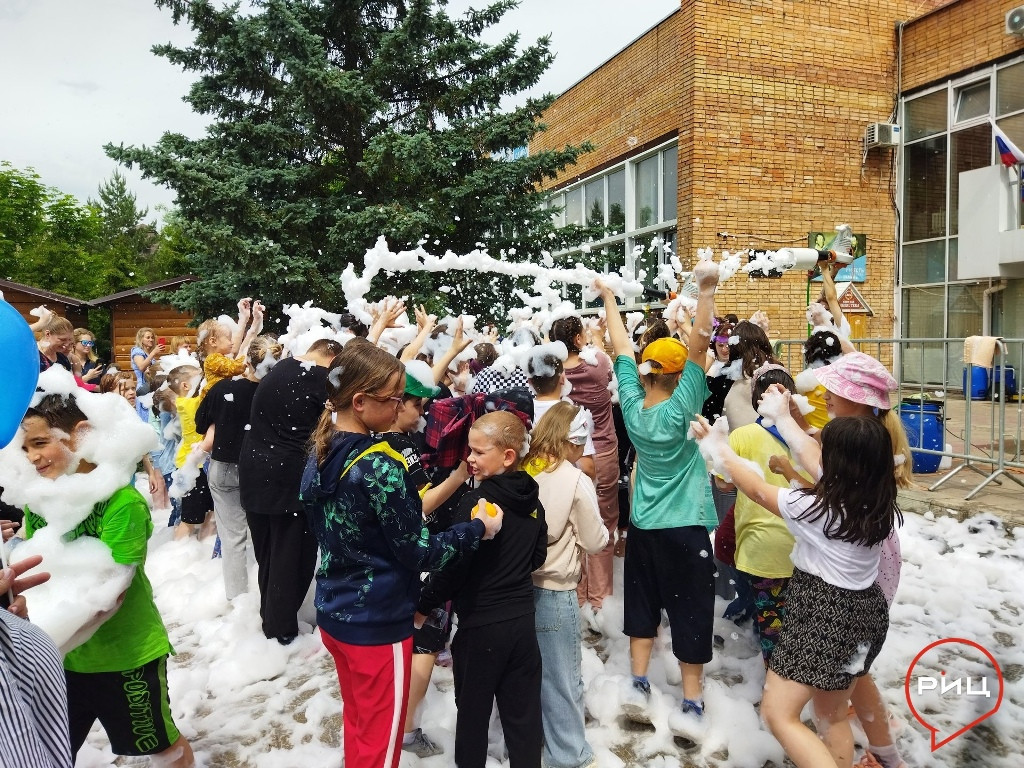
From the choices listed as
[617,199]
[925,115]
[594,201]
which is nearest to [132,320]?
[594,201]

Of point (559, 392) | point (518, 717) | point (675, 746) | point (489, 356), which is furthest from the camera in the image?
point (489, 356)

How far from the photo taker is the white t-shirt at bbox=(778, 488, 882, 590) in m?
2.61

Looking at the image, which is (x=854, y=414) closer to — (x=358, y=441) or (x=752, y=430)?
(x=752, y=430)

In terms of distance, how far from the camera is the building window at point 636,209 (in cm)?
1489

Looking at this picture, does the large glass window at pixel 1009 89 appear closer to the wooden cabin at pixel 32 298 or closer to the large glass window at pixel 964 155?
the large glass window at pixel 964 155

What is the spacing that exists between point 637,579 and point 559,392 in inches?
43.8

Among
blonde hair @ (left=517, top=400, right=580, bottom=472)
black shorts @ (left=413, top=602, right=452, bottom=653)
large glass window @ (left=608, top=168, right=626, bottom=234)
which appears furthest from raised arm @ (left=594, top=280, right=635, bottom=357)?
large glass window @ (left=608, top=168, right=626, bottom=234)

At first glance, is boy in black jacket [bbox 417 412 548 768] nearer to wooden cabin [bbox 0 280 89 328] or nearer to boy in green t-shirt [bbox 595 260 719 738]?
boy in green t-shirt [bbox 595 260 719 738]

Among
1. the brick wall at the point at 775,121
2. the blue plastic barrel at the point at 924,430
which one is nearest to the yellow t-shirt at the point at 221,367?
the blue plastic barrel at the point at 924,430

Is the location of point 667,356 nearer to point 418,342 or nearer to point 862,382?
point 862,382

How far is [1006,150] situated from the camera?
13.1 m

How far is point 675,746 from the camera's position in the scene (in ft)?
10.7

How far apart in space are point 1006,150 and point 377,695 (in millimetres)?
15403

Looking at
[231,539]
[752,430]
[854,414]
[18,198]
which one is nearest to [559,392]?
[752,430]
